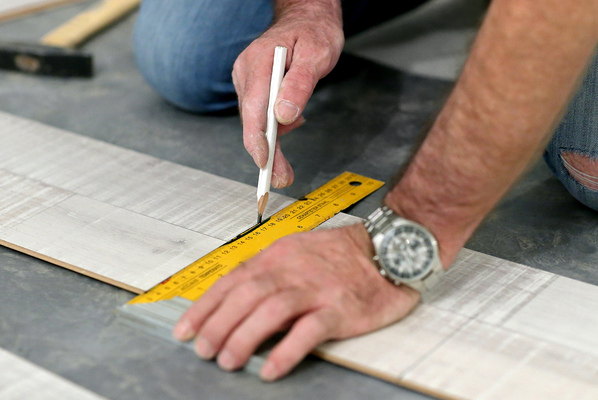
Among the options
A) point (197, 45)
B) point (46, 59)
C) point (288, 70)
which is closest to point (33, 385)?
point (288, 70)

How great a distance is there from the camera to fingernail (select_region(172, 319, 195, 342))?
1.17 metres

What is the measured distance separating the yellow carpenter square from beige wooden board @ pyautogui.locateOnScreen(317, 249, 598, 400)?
0.34 m

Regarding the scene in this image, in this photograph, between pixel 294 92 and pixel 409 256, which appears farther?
pixel 294 92

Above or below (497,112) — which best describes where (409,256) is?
below

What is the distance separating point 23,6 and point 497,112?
3.35m

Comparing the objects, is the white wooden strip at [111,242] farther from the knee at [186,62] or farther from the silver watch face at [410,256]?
the knee at [186,62]

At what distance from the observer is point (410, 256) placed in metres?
1.26

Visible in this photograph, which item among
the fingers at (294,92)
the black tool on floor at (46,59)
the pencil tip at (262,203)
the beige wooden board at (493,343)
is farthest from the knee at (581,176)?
the black tool on floor at (46,59)

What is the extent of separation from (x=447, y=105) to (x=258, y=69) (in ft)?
1.77

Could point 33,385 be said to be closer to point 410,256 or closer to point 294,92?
point 410,256

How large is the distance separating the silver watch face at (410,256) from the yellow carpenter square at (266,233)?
0.37 m

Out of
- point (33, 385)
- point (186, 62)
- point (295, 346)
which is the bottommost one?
point (33, 385)

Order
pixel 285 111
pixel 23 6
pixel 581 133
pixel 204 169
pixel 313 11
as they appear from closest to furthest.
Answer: pixel 285 111, pixel 581 133, pixel 313 11, pixel 204 169, pixel 23 6

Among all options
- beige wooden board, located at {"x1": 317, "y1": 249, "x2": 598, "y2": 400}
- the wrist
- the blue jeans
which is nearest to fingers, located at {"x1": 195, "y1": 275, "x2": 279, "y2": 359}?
beige wooden board, located at {"x1": 317, "y1": 249, "x2": 598, "y2": 400}
